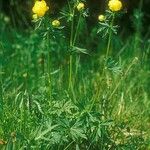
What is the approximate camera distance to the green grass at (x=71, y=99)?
3.07 m

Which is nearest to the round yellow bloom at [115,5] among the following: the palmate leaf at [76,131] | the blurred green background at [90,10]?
the palmate leaf at [76,131]

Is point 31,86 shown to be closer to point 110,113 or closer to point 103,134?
point 110,113

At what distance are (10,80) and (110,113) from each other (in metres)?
1.00

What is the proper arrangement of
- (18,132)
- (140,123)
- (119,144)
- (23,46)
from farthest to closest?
(23,46)
(140,123)
(119,144)
(18,132)

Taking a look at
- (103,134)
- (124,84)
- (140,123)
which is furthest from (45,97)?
(124,84)

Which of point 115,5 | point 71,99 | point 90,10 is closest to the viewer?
point 115,5

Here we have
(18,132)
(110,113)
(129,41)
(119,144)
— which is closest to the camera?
(18,132)

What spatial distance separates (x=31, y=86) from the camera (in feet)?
13.8

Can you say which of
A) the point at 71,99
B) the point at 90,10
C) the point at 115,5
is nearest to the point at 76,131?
the point at 71,99

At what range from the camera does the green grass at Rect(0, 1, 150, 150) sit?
121 inches

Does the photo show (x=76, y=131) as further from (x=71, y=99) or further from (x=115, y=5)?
(x=115, y=5)

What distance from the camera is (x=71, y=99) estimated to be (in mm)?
3277

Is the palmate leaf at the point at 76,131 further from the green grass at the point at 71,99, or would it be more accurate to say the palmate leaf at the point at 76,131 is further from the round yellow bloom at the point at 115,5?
the round yellow bloom at the point at 115,5

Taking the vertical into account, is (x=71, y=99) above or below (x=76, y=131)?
above
